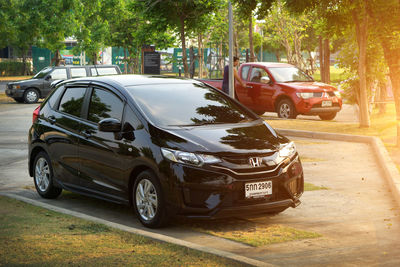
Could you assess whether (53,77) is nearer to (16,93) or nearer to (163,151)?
(16,93)

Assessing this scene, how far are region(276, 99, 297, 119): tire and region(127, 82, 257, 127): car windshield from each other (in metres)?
12.5

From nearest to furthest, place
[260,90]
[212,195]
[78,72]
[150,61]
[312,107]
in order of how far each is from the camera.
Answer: [212,195]
[312,107]
[260,90]
[78,72]
[150,61]

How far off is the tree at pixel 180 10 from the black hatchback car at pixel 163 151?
1745cm

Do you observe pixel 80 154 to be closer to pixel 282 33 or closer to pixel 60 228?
pixel 60 228

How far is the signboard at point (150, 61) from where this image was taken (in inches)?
1524

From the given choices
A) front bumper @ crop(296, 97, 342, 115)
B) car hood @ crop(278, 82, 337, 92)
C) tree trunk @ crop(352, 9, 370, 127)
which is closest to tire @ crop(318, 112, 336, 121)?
front bumper @ crop(296, 97, 342, 115)

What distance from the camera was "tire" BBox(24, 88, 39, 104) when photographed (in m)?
32.0

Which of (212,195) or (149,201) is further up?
(212,195)

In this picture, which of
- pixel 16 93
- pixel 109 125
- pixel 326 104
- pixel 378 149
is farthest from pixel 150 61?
pixel 109 125

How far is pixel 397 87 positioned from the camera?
1638 cm

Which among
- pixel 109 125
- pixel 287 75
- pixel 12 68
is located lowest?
pixel 109 125

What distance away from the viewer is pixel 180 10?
88.9 ft

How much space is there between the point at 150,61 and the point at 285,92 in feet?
60.3

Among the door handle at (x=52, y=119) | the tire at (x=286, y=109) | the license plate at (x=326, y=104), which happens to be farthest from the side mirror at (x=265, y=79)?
the door handle at (x=52, y=119)
